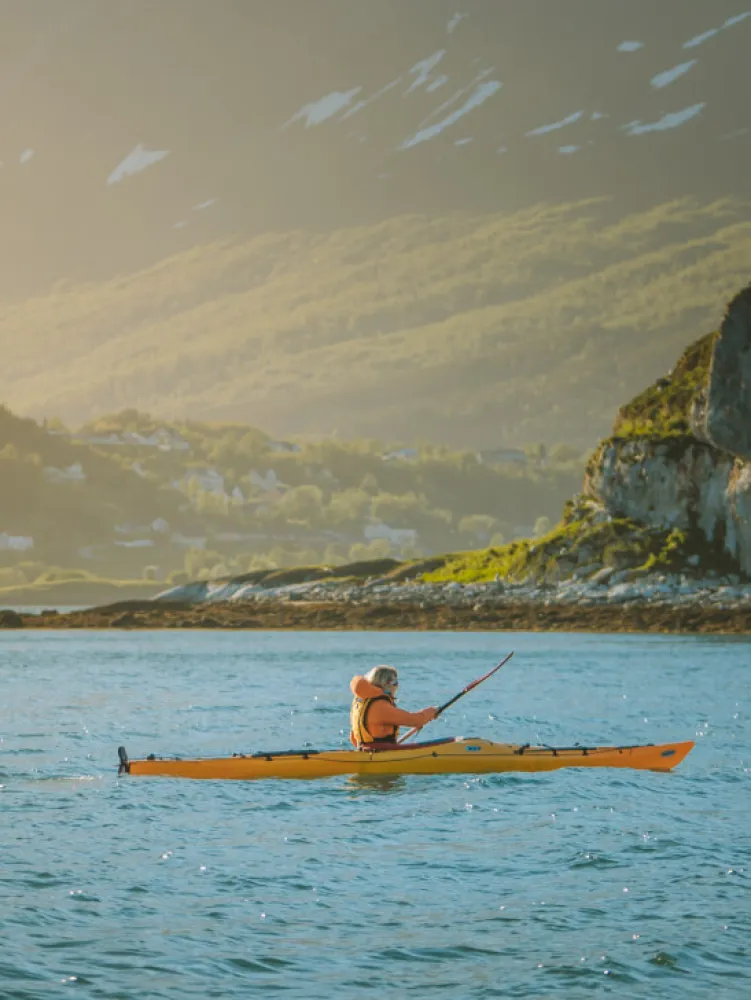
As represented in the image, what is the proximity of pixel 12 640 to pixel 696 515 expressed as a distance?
1897 inches

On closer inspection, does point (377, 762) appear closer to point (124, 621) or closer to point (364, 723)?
point (364, 723)

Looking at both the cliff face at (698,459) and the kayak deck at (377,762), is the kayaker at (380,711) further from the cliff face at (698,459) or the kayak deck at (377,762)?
the cliff face at (698,459)

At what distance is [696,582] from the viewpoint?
9081 centimetres

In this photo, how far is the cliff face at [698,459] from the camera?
300ft

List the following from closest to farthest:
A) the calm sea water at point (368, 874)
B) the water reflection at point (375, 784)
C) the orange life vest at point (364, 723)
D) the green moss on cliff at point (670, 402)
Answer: the calm sea water at point (368, 874)
the water reflection at point (375, 784)
the orange life vest at point (364, 723)
the green moss on cliff at point (670, 402)

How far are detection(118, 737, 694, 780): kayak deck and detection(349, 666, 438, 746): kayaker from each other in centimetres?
29

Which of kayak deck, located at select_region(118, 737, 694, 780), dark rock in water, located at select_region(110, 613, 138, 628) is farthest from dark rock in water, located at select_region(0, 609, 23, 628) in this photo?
kayak deck, located at select_region(118, 737, 694, 780)

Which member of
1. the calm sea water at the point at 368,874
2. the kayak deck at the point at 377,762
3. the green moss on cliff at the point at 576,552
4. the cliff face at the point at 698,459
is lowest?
the calm sea water at the point at 368,874

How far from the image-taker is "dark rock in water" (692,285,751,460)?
298ft

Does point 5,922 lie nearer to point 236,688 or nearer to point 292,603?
point 236,688

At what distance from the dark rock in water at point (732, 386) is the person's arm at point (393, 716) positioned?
234 feet

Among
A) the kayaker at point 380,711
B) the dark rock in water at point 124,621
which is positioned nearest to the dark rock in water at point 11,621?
the dark rock in water at point 124,621

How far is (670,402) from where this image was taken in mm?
106750

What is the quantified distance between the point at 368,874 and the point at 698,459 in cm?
8265
